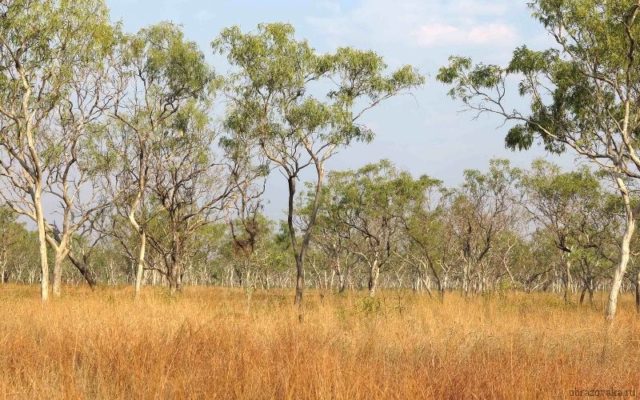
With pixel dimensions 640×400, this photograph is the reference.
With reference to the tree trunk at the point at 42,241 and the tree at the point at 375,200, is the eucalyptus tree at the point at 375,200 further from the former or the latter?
the tree trunk at the point at 42,241

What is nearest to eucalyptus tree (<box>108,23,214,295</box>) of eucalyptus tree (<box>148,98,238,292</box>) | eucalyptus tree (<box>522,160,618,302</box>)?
eucalyptus tree (<box>148,98,238,292</box>)

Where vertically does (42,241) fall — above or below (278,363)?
above

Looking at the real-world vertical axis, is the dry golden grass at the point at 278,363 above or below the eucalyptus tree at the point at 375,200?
below

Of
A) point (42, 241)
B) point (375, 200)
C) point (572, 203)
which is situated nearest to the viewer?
point (42, 241)

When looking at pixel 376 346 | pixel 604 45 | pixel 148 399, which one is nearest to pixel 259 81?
pixel 604 45

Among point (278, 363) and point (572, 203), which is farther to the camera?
point (572, 203)

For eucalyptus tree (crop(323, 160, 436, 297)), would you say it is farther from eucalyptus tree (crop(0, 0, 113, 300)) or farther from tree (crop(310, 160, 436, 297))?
eucalyptus tree (crop(0, 0, 113, 300))

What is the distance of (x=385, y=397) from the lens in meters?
4.04

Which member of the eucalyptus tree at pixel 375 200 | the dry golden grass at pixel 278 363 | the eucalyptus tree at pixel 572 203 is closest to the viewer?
the dry golden grass at pixel 278 363

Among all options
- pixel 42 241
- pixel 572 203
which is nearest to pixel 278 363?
pixel 42 241

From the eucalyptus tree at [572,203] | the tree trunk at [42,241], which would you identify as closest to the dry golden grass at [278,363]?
the tree trunk at [42,241]

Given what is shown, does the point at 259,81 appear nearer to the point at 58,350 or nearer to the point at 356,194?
the point at 58,350

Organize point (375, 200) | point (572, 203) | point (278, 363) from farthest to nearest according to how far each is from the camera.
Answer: point (375, 200)
point (572, 203)
point (278, 363)

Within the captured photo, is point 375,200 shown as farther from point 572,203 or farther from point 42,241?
point 42,241
